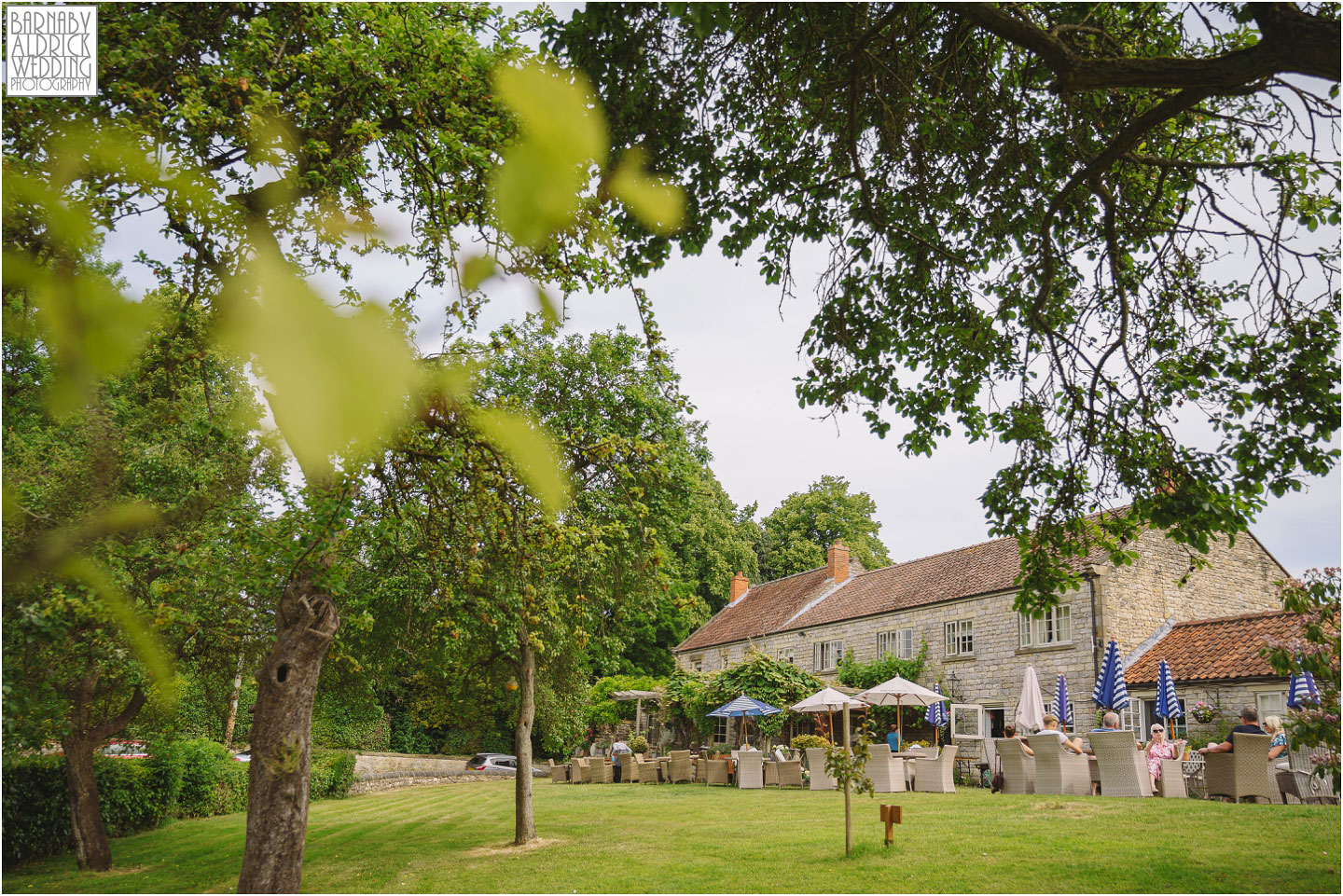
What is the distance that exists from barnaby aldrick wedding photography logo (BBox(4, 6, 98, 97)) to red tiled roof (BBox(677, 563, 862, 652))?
30800 millimetres

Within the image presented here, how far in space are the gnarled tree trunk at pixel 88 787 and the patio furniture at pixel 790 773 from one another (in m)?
12.8

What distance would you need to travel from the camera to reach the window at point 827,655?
91.8 ft

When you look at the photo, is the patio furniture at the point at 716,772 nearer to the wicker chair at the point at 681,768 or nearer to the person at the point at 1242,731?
the wicker chair at the point at 681,768

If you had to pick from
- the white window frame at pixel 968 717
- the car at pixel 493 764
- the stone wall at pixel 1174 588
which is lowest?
the car at pixel 493 764

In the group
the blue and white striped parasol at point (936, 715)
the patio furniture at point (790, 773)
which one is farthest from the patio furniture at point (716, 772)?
the blue and white striped parasol at point (936, 715)

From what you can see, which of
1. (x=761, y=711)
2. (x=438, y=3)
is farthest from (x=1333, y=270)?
(x=761, y=711)

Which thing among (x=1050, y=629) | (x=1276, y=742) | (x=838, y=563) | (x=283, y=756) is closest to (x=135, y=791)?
(x=283, y=756)

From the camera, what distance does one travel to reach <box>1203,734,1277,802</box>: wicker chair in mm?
11203

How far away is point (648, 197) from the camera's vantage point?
1.99ft

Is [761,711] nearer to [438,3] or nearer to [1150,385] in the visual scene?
[1150,385]

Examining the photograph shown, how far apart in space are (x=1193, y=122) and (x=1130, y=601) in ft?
53.9

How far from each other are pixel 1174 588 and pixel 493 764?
24.9 meters

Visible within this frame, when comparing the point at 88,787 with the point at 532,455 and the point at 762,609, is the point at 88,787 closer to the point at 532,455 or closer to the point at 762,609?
the point at 532,455

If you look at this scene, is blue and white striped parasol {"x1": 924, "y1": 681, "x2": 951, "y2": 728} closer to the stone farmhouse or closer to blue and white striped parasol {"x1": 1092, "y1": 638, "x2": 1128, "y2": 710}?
the stone farmhouse
